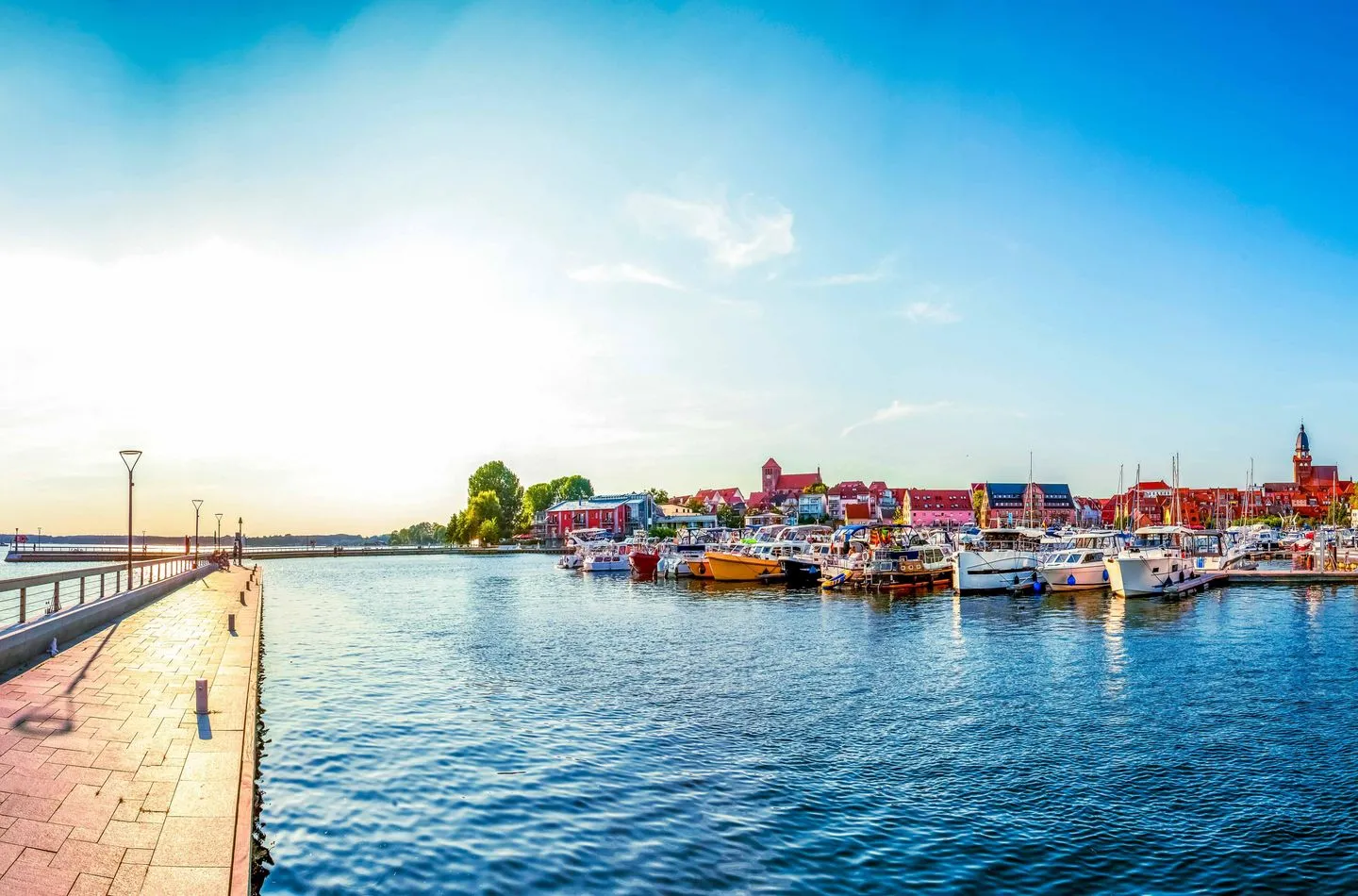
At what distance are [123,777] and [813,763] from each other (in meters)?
10.1

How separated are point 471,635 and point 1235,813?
25631 mm

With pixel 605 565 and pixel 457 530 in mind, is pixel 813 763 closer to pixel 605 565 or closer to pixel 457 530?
pixel 605 565

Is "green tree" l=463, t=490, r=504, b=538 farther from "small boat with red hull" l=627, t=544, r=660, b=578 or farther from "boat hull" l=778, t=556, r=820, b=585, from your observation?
"boat hull" l=778, t=556, r=820, b=585

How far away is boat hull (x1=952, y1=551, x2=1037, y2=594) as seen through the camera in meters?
48.8

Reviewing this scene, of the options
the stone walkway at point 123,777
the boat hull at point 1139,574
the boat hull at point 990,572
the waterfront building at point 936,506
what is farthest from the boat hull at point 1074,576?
the waterfront building at point 936,506

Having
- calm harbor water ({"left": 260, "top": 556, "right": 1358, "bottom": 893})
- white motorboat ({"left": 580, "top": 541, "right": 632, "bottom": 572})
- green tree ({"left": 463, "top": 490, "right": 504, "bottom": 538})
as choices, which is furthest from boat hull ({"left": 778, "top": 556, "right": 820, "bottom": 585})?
green tree ({"left": 463, "top": 490, "right": 504, "bottom": 538})

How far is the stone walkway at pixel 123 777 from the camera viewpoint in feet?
23.0

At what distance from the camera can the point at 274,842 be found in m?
10.7

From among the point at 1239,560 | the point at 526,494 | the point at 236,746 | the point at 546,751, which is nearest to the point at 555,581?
the point at 546,751

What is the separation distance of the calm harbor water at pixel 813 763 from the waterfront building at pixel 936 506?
5884 inches

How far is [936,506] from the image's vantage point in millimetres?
180625

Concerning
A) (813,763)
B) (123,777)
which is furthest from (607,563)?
(123,777)

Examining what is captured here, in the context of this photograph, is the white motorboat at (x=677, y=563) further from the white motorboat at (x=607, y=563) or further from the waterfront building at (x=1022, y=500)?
the waterfront building at (x=1022, y=500)

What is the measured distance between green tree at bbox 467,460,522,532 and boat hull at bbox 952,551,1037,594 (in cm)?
9894
